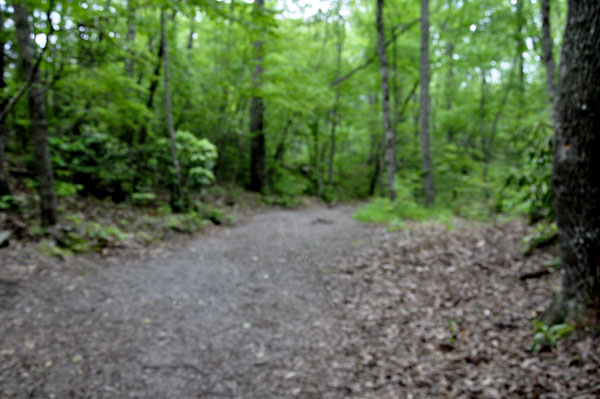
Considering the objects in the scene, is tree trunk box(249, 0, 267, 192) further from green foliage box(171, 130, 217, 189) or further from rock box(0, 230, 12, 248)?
rock box(0, 230, 12, 248)

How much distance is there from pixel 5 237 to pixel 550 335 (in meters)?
6.37

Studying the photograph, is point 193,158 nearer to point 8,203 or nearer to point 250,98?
point 8,203

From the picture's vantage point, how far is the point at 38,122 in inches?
201

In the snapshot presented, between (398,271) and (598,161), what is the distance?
3.02 meters

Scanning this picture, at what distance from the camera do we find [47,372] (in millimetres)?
2852

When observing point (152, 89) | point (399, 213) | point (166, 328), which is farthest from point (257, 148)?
point (166, 328)

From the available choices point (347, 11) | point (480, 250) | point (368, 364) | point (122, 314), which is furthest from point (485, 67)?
point (122, 314)

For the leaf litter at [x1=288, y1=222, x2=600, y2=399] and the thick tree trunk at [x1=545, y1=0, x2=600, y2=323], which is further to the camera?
the leaf litter at [x1=288, y1=222, x2=600, y2=399]

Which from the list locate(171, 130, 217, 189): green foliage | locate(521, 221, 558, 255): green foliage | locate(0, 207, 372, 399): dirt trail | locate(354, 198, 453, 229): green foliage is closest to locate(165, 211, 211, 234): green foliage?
locate(171, 130, 217, 189): green foliage

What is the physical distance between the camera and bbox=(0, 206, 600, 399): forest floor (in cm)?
270

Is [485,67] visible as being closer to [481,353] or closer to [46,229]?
[481,353]

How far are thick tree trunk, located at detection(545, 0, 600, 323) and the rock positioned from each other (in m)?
6.36

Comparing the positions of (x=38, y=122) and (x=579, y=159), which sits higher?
(x=38, y=122)

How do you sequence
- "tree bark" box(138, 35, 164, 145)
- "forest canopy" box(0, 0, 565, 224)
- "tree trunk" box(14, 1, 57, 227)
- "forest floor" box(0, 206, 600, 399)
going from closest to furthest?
"forest floor" box(0, 206, 600, 399)
"forest canopy" box(0, 0, 565, 224)
"tree trunk" box(14, 1, 57, 227)
"tree bark" box(138, 35, 164, 145)
